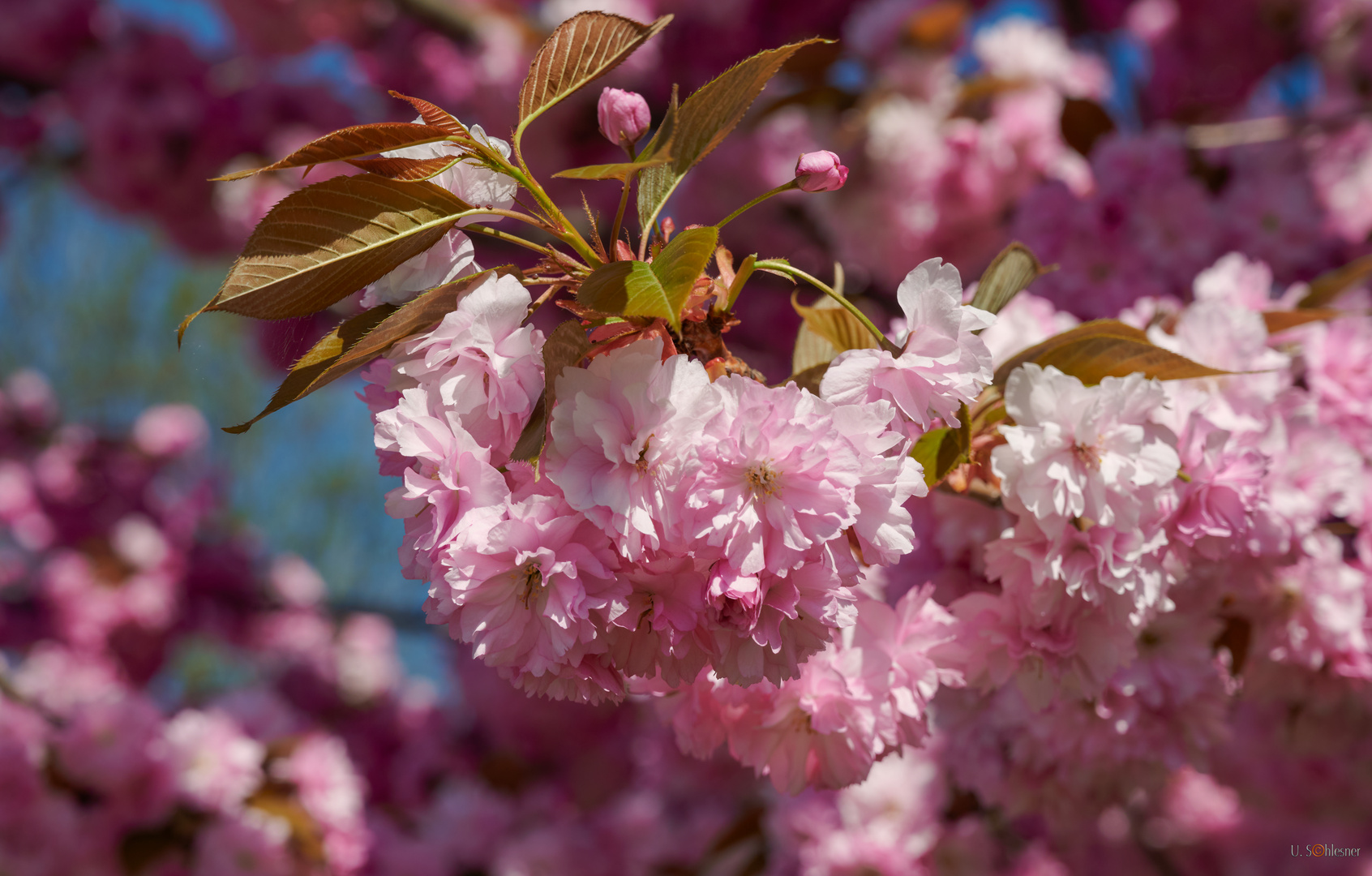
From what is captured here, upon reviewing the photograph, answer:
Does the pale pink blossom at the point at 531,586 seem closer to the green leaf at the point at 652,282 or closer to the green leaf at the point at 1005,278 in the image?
the green leaf at the point at 652,282

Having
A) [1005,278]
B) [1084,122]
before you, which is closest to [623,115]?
[1005,278]

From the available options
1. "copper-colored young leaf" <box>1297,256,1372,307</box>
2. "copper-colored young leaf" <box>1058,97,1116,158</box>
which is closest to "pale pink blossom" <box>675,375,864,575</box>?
"copper-colored young leaf" <box>1297,256,1372,307</box>

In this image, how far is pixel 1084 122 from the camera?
1720 mm

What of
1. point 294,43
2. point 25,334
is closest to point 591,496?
point 294,43

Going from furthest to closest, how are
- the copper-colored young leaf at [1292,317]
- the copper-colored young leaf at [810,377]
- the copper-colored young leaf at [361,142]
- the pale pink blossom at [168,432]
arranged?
1. the pale pink blossom at [168,432]
2. the copper-colored young leaf at [1292,317]
3. the copper-colored young leaf at [810,377]
4. the copper-colored young leaf at [361,142]

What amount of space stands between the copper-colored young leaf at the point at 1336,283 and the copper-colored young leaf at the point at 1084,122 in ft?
1.95

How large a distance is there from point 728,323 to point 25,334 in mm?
9127

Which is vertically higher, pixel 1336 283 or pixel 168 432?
pixel 1336 283

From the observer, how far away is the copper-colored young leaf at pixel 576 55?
0.64 meters

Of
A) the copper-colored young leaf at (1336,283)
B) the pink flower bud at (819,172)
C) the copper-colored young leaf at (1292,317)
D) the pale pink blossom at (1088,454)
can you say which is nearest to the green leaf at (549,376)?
the pink flower bud at (819,172)

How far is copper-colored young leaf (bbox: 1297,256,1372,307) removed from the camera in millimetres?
1177

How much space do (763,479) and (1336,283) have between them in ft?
3.53

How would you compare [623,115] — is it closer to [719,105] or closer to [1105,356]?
[719,105]

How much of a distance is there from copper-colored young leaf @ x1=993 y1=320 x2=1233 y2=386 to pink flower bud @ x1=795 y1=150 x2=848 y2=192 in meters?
0.27
